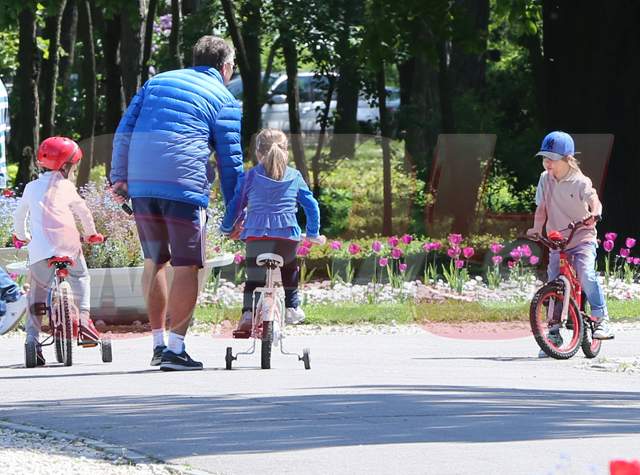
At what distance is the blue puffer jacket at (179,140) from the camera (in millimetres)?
9133

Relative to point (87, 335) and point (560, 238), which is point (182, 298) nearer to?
point (87, 335)

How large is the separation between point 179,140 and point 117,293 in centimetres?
378

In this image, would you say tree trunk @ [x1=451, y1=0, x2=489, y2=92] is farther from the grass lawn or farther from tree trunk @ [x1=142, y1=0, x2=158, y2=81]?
the grass lawn

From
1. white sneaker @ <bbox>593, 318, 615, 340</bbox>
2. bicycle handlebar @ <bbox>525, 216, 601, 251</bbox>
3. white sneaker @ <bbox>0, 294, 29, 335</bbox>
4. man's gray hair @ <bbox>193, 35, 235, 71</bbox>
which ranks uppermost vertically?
man's gray hair @ <bbox>193, 35, 235, 71</bbox>

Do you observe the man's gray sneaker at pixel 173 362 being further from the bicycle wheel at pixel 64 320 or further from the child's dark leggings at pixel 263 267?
the bicycle wheel at pixel 64 320

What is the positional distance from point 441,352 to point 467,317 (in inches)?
81.8

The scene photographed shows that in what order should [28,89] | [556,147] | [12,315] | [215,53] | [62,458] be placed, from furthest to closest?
[28,89], [556,147], [12,315], [215,53], [62,458]

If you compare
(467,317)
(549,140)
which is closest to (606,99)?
(467,317)

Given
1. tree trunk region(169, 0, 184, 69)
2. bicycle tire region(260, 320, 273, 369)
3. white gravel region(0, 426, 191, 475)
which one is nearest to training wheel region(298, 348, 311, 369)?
bicycle tire region(260, 320, 273, 369)

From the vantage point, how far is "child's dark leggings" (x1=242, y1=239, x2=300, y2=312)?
9484 millimetres

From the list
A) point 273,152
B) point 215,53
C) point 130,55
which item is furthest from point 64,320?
point 130,55

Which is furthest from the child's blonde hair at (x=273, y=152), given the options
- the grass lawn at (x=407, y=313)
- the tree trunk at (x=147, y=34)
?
the tree trunk at (x=147, y=34)

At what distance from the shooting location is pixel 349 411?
7430 millimetres

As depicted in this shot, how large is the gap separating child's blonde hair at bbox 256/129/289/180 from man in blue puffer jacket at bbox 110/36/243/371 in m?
0.23
